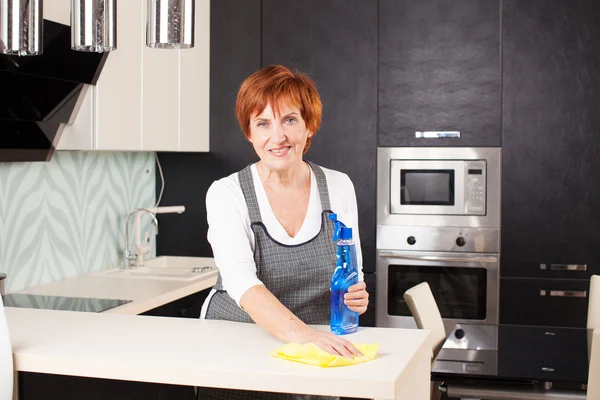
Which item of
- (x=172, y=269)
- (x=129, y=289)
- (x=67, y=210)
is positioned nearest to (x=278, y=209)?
(x=129, y=289)

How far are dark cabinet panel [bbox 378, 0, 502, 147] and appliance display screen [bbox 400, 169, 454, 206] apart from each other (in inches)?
5.6

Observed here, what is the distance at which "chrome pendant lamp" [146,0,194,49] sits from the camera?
4.73ft

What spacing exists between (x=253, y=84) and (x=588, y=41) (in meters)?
2.30

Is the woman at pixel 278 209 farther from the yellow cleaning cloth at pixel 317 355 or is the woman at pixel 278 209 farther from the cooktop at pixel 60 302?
the cooktop at pixel 60 302

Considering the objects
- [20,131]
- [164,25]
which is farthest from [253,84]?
[20,131]

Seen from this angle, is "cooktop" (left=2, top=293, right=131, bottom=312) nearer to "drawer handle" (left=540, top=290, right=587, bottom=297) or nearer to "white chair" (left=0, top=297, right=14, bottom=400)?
"white chair" (left=0, top=297, right=14, bottom=400)

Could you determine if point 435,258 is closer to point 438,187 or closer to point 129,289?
point 438,187

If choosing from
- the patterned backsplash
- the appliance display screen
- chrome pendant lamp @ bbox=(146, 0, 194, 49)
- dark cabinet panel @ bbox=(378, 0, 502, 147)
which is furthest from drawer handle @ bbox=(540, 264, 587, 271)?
chrome pendant lamp @ bbox=(146, 0, 194, 49)

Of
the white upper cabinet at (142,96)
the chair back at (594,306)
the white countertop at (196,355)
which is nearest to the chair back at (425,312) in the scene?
the chair back at (594,306)

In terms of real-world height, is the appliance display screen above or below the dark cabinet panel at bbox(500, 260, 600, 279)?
above

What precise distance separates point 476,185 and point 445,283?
→ 0.48 m

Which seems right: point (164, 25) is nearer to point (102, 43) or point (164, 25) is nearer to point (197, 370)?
point (102, 43)

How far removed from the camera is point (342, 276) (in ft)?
5.85

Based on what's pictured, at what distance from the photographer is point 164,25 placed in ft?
4.74
